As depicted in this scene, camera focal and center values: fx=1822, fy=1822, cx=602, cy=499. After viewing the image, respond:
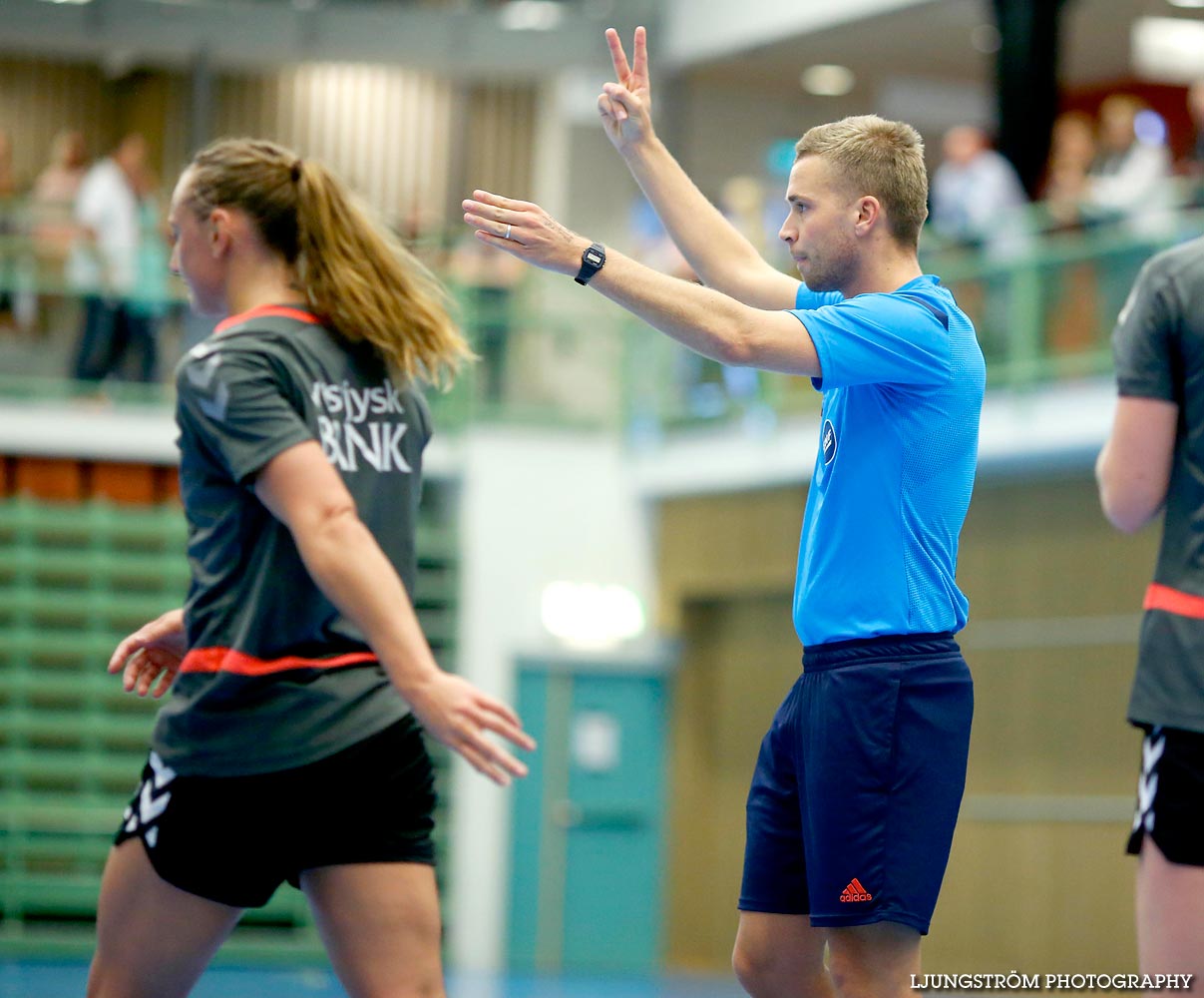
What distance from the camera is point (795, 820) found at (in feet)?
11.2

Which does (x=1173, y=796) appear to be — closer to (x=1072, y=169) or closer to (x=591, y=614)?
(x=1072, y=169)

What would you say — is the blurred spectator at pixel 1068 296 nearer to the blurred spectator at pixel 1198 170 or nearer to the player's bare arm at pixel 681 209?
the blurred spectator at pixel 1198 170

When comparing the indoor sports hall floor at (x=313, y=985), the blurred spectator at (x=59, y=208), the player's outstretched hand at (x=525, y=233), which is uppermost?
the blurred spectator at (x=59, y=208)

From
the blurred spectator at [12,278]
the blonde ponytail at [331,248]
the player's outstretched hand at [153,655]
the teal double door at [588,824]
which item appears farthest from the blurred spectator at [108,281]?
the blonde ponytail at [331,248]

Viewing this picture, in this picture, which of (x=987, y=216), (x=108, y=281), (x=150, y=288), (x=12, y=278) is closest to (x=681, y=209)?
(x=987, y=216)

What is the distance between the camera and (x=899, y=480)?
332cm

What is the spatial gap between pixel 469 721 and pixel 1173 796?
124cm

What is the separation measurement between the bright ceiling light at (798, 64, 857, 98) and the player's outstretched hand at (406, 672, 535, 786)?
1635cm

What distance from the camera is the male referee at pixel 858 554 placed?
3.19 meters

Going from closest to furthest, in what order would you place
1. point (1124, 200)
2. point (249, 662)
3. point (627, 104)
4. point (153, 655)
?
point (249, 662) < point (153, 655) < point (627, 104) < point (1124, 200)

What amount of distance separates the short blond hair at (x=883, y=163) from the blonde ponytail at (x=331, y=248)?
2.54 feet

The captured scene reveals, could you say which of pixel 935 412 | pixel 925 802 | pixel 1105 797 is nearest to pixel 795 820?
pixel 925 802

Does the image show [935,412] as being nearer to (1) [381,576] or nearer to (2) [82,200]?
(1) [381,576]

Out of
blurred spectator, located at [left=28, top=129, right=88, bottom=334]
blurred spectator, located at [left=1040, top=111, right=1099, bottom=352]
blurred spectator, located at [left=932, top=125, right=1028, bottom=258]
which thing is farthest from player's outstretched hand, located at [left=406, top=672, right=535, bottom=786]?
blurred spectator, located at [left=28, top=129, right=88, bottom=334]
